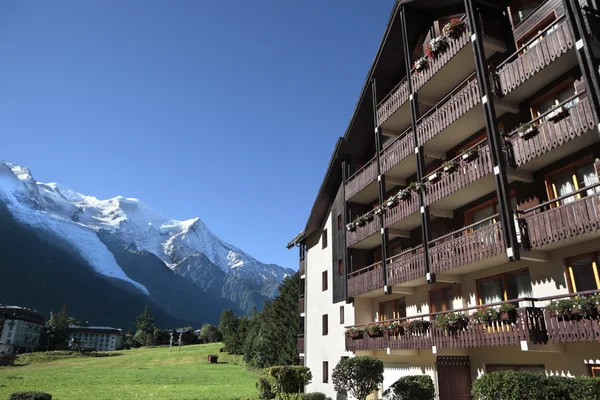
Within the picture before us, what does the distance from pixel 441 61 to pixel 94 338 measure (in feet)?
687

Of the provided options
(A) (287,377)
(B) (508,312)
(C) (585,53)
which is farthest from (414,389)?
(C) (585,53)

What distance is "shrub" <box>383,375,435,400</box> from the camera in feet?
66.8

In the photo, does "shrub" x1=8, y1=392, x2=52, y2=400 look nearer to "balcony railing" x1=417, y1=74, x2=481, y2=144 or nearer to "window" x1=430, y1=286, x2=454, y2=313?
"window" x1=430, y1=286, x2=454, y2=313

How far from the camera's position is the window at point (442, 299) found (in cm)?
2169

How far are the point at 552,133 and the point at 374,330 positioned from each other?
14336mm

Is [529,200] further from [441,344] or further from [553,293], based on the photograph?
[441,344]

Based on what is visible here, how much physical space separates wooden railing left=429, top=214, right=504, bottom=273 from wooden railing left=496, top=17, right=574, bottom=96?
5.70m

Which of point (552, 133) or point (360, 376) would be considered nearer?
point (552, 133)

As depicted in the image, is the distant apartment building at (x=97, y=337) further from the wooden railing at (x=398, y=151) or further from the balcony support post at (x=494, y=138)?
the balcony support post at (x=494, y=138)

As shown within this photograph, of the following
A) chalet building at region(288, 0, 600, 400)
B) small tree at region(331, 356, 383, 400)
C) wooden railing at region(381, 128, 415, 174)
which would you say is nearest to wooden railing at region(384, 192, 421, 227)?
chalet building at region(288, 0, 600, 400)

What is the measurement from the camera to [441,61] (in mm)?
Answer: 22609

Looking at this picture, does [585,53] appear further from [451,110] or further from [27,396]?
[27,396]

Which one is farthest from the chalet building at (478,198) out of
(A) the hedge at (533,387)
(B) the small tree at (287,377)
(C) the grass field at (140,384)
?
(C) the grass field at (140,384)

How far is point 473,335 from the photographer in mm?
17531
